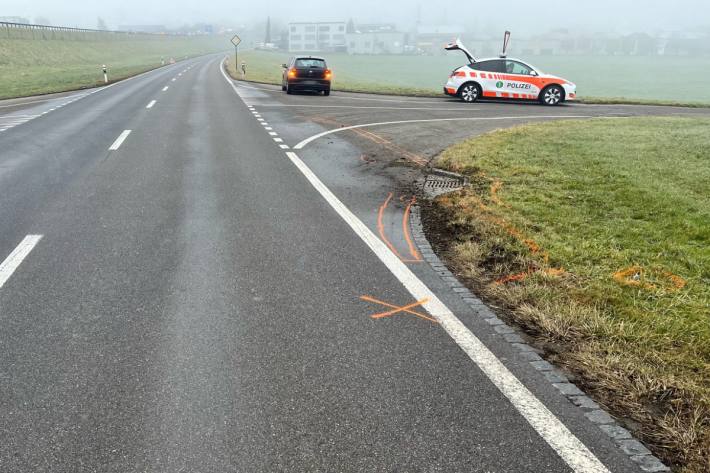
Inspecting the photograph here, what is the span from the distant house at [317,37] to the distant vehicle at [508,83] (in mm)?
183096

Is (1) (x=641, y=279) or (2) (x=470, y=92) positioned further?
(2) (x=470, y=92)

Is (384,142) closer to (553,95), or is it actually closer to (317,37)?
(553,95)

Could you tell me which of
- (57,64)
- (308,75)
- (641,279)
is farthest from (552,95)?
(57,64)

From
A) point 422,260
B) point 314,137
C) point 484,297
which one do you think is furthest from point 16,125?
point 484,297

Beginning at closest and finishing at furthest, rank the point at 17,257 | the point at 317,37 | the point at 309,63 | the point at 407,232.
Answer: the point at 17,257, the point at 407,232, the point at 309,63, the point at 317,37

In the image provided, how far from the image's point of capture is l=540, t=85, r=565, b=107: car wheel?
19219 mm

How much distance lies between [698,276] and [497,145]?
20.8ft

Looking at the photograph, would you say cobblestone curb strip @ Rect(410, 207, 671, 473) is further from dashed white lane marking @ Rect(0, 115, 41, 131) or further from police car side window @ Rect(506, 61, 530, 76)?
police car side window @ Rect(506, 61, 530, 76)

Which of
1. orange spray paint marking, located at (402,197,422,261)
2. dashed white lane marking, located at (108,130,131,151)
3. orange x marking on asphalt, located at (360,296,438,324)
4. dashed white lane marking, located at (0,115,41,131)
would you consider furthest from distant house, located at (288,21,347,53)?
orange x marking on asphalt, located at (360,296,438,324)

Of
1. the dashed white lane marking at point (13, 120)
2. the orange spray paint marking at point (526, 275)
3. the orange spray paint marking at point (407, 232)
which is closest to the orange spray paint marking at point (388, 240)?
the orange spray paint marking at point (407, 232)

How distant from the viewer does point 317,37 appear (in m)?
195

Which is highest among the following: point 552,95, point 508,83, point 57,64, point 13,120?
point 57,64

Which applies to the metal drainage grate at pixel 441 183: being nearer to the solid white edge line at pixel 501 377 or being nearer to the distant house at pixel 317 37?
the solid white edge line at pixel 501 377

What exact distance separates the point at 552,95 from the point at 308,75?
32.9 ft
